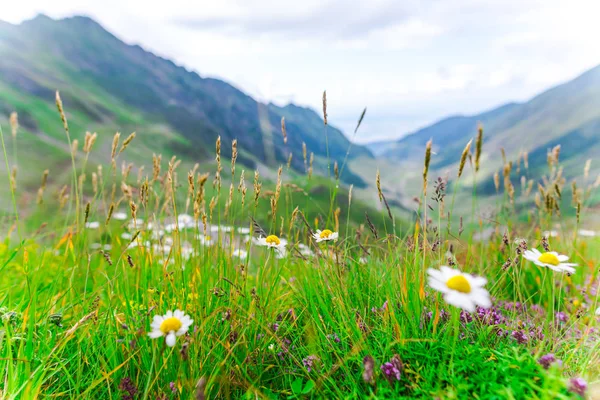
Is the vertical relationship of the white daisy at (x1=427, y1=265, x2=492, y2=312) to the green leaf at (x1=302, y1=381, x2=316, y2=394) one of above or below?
above

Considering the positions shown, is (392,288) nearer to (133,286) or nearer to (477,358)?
(477,358)

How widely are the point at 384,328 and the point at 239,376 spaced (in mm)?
917

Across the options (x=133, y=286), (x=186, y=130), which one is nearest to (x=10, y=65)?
(x=186, y=130)

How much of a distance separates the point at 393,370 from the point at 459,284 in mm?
599

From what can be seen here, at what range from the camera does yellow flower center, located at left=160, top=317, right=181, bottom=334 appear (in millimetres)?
1910

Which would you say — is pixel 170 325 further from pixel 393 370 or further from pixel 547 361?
pixel 547 361

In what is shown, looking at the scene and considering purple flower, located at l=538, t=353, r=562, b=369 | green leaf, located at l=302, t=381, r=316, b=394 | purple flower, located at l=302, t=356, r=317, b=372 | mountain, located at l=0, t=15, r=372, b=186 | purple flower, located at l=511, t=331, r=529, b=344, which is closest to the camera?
purple flower, located at l=538, t=353, r=562, b=369

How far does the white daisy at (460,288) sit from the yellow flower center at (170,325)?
1.27 m

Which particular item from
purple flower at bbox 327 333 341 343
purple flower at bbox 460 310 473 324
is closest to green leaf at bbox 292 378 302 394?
purple flower at bbox 327 333 341 343

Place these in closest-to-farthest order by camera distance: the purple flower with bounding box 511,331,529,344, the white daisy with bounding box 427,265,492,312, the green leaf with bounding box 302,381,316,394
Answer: the white daisy with bounding box 427,265,492,312
the green leaf with bounding box 302,381,316,394
the purple flower with bounding box 511,331,529,344

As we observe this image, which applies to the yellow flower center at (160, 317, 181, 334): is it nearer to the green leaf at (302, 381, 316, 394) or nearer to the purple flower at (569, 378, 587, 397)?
the green leaf at (302, 381, 316, 394)

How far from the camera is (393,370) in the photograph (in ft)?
6.28

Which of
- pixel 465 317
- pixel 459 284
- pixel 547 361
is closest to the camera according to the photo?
pixel 459 284

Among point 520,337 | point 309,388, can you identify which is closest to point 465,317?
point 520,337
